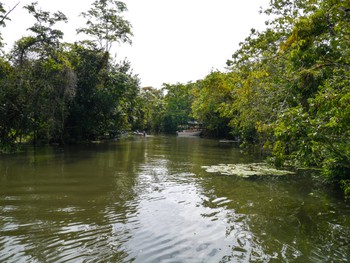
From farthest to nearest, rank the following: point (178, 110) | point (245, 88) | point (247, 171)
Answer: point (178, 110) < point (247, 171) < point (245, 88)

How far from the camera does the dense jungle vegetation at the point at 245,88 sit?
7.15 m

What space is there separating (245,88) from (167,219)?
639 centimetres

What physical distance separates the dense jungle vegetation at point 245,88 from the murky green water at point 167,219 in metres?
1.25

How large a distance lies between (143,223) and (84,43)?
2737 cm

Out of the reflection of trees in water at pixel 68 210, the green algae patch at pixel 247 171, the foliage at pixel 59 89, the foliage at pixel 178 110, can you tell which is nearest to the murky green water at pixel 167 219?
the reflection of trees in water at pixel 68 210

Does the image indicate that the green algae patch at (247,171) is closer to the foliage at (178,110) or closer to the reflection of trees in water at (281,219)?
the reflection of trees in water at (281,219)

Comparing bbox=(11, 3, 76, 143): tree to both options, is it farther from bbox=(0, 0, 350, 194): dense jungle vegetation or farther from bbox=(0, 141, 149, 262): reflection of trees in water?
bbox=(0, 141, 149, 262): reflection of trees in water

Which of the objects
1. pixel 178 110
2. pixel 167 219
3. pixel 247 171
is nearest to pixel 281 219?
pixel 167 219

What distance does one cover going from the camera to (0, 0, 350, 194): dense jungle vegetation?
715 centimetres

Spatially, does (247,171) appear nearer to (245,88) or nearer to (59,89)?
(245,88)

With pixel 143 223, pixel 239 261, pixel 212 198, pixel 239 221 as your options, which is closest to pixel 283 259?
pixel 239 261

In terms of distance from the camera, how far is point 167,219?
7.47 meters

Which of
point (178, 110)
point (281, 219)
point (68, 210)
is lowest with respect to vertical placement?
point (281, 219)

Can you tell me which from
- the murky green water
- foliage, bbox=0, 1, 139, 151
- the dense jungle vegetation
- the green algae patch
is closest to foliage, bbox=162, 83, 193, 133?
the dense jungle vegetation
